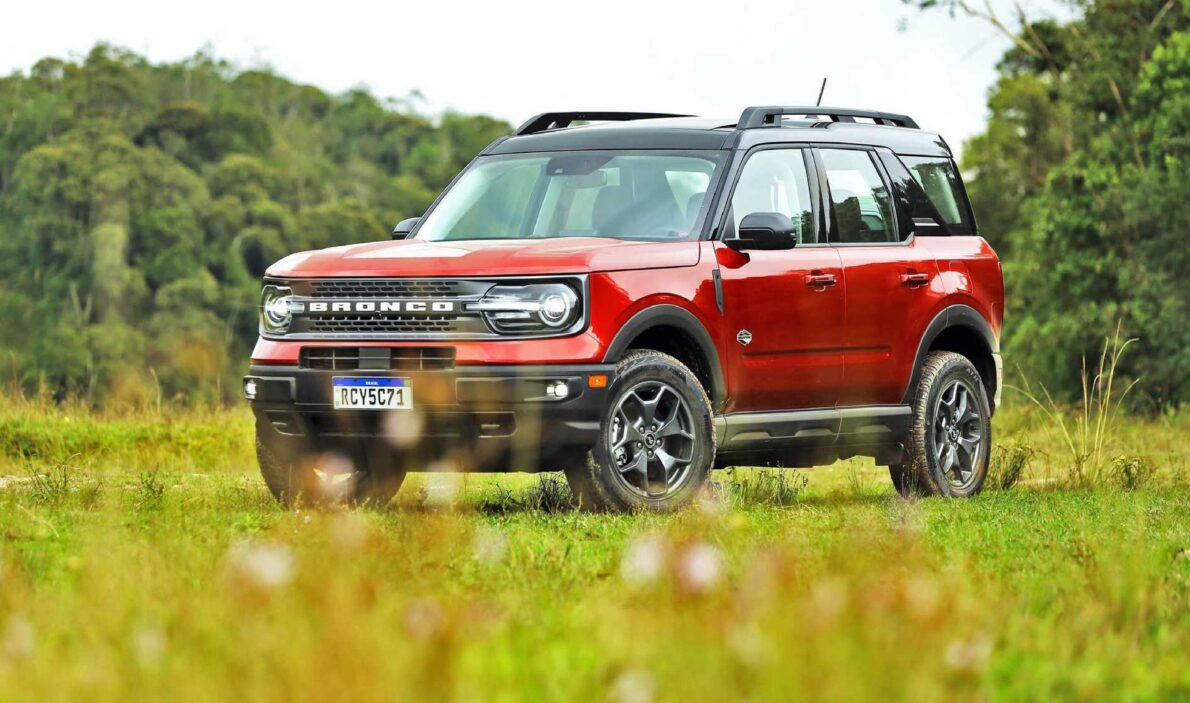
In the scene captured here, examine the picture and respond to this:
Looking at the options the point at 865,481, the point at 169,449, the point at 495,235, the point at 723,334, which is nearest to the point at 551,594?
the point at 723,334

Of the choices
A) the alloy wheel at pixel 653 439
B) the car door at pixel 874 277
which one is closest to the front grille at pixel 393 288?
the alloy wheel at pixel 653 439

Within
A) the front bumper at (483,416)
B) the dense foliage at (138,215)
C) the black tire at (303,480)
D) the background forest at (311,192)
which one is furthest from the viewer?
the dense foliage at (138,215)

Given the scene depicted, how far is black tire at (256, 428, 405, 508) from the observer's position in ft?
33.1

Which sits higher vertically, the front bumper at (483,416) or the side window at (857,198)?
the side window at (857,198)

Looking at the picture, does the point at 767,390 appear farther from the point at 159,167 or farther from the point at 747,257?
the point at 159,167

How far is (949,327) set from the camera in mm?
12305

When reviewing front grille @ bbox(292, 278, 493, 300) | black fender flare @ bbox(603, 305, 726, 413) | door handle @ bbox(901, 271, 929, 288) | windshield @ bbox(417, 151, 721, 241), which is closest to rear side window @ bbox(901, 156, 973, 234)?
→ door handle @ bbox(901, 271, 929, 288)

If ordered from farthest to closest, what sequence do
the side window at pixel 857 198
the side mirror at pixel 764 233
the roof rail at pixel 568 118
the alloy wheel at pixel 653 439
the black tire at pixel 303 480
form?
the roof rail at pixel 568 118 < the side window at pixel 857 198 < the side mirror at pixel 764 233 < the black tire at pixel 303 480 < the alloy wheel at pixel 653 439

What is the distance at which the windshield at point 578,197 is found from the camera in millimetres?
10516

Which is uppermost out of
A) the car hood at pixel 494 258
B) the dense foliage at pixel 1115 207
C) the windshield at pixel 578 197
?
the windshield at pixel 578 197

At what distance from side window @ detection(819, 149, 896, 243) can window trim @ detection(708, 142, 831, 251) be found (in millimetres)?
126

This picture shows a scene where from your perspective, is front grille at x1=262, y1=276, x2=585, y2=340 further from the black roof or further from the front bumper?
the black roof

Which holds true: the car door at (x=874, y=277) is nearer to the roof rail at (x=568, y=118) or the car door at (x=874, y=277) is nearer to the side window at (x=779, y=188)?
the side window at (x=779, y=188)

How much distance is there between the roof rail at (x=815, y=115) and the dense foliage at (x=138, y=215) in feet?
201
